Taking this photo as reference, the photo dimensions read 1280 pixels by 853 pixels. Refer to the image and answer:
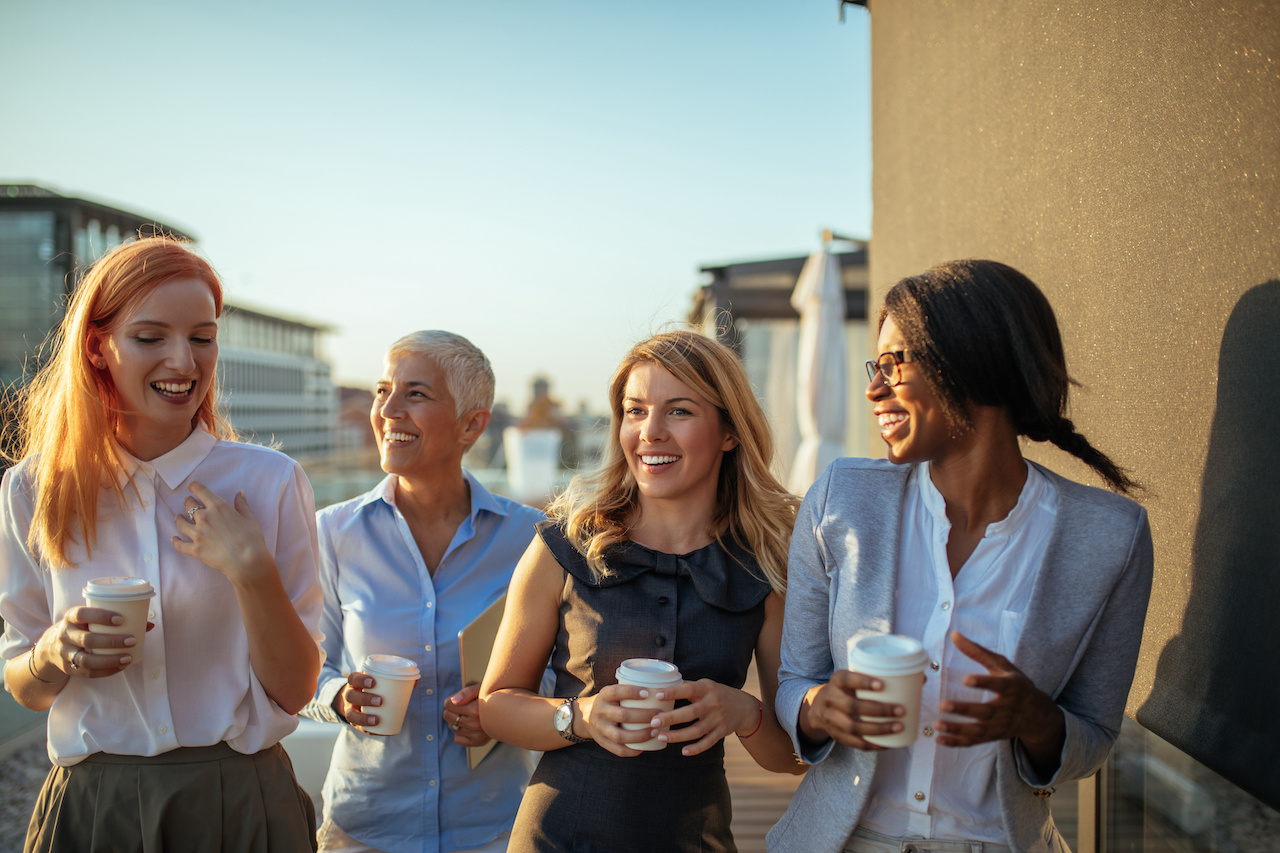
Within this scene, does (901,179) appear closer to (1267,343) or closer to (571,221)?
(1267,343)

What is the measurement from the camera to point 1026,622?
1318mm

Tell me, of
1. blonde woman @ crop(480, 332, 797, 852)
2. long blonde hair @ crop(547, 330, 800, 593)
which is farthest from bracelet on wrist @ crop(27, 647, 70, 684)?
long blonde hair @ crop(547, 330, 800, 593)

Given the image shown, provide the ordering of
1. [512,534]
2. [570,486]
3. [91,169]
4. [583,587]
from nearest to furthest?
[583,587]
[570,486]
[512,534]
[91,169]

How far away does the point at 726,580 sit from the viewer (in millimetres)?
1868

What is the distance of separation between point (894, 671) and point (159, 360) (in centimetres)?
159

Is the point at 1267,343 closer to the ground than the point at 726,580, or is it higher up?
higher up

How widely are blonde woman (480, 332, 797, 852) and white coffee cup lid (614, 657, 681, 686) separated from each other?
0.10m

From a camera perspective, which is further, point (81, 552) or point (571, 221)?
point (571, 221)

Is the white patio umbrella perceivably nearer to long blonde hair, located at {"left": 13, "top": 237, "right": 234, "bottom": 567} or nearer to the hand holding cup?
long blonde hair, located at {"left": 13, "top": 237, "right": 234, "bottom": 567}

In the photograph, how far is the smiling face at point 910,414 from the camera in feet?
4.61

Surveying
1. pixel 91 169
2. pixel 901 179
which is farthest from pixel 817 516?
pixel 91 169

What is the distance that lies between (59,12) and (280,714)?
7114 millimetres

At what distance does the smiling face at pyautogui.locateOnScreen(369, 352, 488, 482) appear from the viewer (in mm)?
2484

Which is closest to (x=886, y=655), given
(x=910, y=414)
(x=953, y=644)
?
(x=953, y=644)
